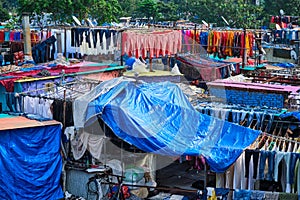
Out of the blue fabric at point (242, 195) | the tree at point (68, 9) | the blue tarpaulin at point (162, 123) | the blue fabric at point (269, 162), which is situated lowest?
the blue fabric at point (242, 195)

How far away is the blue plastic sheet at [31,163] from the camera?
12.2 m

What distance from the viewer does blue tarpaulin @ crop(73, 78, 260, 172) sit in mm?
11562

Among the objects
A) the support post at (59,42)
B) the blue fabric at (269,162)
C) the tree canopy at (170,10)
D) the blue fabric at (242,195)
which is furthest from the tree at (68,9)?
the blue fabric at (242,195)

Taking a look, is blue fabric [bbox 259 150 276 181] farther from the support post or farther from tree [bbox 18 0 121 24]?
tree [bbox 18 0 121 24]

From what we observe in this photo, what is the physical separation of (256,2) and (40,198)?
146 ft

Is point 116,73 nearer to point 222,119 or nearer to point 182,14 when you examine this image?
point 222,119

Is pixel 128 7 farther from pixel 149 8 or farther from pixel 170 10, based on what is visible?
pixel 149 8

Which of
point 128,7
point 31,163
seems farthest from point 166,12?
point 31,163

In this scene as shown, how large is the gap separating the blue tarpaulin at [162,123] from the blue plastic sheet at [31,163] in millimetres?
979

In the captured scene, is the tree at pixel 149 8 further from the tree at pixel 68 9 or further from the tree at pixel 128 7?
the tree at pixel 68 9

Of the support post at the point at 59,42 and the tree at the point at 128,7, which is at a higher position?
the tree at the point at 128,7

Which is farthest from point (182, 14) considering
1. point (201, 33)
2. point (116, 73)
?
point (116, 73)

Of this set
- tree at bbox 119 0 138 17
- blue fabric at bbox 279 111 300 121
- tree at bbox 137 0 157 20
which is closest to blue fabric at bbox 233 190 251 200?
blue fabric at bbox 279 111 300 121

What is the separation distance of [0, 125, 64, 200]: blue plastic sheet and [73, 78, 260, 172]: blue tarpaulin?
38.5 inches
